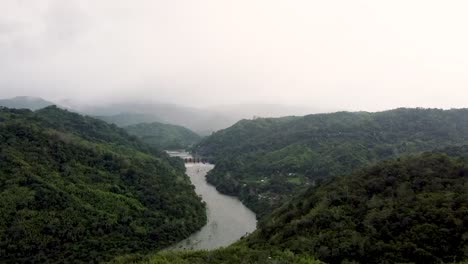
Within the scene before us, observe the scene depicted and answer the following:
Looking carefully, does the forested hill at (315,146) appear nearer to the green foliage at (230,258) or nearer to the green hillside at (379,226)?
the green hillside at (379,226)

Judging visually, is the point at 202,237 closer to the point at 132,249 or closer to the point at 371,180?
the point at 132,249

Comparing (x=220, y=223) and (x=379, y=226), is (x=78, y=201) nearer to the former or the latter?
(x=220, y=223)

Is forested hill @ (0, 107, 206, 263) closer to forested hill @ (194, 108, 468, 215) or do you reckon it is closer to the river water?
the river water

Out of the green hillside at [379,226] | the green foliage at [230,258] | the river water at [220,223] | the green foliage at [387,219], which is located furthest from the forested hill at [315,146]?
the green foliage at [230,258]

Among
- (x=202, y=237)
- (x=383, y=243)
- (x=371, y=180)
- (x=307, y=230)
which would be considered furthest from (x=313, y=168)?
(x=383, y=243)

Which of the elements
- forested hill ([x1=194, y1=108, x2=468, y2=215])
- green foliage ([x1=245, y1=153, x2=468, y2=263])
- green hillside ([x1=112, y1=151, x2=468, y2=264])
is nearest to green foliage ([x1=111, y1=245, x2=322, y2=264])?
green hillside ([x1=112, y1=151, x2=468, y2=264])

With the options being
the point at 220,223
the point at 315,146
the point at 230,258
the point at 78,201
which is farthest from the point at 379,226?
the point at 315,146

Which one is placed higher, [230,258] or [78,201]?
[230,258]
